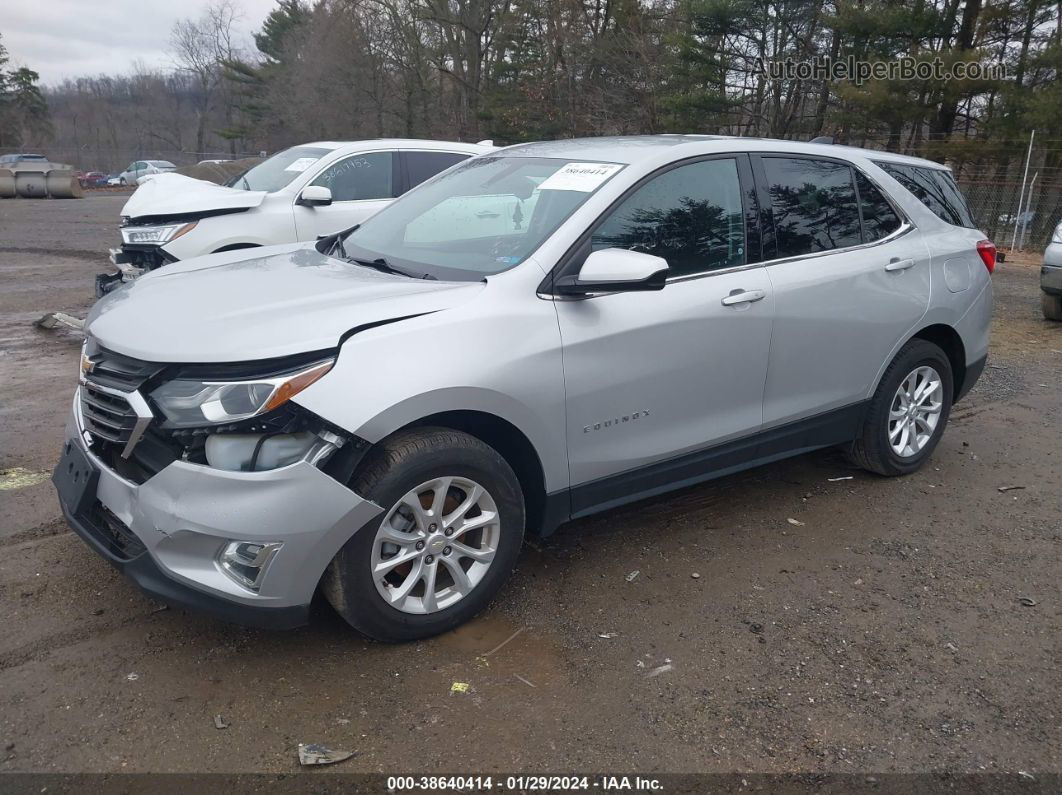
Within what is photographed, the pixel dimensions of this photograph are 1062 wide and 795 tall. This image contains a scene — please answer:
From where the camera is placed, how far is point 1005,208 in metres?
17.7

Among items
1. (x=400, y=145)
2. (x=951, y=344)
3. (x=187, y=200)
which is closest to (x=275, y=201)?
(x=187, y=200)

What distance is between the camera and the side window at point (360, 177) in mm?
8180

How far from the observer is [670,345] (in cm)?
361

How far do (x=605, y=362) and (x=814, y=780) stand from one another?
5.40 feet

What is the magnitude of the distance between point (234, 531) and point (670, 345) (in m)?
1.89

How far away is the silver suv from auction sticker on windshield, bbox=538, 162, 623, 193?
0.02 m

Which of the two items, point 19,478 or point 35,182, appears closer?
point 19,478

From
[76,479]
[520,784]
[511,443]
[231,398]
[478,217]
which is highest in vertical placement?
[478,217]

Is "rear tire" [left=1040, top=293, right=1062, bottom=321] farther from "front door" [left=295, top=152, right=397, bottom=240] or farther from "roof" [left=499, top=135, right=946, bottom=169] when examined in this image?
"front door" [left=295, top=152, right=397, bottom=240]

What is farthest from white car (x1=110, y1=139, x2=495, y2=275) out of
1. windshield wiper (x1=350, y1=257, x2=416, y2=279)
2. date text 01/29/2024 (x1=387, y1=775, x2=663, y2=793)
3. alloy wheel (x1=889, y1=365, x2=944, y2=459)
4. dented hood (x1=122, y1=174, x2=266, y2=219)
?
date text 01/29/2024 (x1=387, y1=775, x2=663, y2=793)

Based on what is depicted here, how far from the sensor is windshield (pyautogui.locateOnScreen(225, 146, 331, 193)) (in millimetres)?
8312

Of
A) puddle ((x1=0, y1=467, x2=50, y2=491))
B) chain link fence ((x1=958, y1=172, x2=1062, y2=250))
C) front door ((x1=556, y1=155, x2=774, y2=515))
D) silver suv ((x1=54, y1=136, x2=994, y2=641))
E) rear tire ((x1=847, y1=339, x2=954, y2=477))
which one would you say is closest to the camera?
silver suv ((x1=54, y1=136, x2=994, y2=641))

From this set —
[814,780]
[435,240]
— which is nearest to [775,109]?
[435,240]

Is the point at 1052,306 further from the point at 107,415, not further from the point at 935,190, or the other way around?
the point at 107,415
